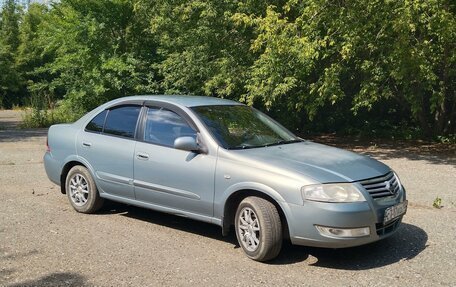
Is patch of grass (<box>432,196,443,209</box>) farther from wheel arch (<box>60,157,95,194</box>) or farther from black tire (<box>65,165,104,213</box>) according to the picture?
wheel arch (<box>60,157,95,194</box>)

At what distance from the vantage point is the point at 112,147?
6.54 m

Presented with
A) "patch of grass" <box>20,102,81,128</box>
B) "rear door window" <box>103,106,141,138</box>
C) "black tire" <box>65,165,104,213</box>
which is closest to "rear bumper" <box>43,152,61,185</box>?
"black tire" <box>65,165,104,213</box>

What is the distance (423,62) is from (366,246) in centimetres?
655

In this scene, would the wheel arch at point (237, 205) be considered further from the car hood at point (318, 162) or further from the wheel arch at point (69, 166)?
the wheel arch at point (69, 166)

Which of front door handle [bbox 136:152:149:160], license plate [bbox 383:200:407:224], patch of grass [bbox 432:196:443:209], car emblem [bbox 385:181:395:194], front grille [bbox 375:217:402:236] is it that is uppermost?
front door handle [bbox 136:152:149:160]

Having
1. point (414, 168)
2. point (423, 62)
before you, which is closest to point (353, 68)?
point (423, 62)

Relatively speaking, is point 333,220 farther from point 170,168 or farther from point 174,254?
point 170,168

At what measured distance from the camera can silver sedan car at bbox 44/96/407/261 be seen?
4.90 meters

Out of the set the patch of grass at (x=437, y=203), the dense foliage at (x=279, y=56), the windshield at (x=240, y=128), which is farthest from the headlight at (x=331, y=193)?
the dense foliage at (x=279, y=56)

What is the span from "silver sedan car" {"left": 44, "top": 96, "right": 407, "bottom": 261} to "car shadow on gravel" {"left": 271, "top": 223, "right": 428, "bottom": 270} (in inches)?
11.2

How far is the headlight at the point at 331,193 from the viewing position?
4.86m

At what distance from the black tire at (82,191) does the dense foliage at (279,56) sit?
5.90 m

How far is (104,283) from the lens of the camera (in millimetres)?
4602

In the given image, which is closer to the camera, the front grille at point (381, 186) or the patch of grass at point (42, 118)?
the front grille at point (381, 186)
